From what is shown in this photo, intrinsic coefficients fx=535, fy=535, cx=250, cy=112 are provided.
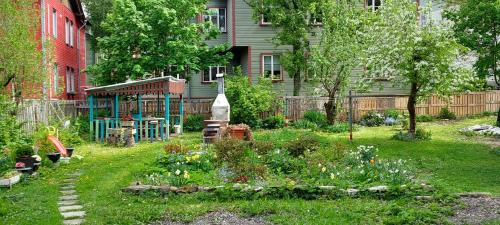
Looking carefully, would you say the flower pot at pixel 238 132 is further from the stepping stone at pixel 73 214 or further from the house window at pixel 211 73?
the house window at pixel 211 73

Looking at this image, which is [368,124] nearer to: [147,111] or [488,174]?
[147,111]

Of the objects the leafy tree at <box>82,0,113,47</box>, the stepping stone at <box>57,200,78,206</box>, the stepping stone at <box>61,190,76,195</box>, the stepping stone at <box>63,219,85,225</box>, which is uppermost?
the leafy tree at <box>82,0,113,47</box>

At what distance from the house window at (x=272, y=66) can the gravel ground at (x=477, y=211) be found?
2031 cm

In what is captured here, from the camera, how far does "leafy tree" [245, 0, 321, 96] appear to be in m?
25.0

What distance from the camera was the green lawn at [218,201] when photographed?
8.59m

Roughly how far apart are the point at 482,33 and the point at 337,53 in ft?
18.5

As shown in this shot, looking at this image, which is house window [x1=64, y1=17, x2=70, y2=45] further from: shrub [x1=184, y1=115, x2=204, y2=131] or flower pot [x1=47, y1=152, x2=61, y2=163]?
flower pot [x1=47, y1=152, x2=61, y2=163]

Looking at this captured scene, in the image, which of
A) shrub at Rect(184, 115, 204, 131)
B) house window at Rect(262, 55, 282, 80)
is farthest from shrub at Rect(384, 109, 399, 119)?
shrub at Rect(184, 115, 204, 131)

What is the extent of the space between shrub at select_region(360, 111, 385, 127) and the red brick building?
13345 millimetres

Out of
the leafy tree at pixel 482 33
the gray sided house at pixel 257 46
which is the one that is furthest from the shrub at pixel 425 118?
the leafy tree at pixel 482 33

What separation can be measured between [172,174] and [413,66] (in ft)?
31.4

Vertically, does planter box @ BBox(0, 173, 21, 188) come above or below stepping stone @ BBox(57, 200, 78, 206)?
above

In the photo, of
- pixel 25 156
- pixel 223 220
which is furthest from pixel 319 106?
pixel 223 220

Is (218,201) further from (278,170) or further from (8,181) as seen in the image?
(8,181)
